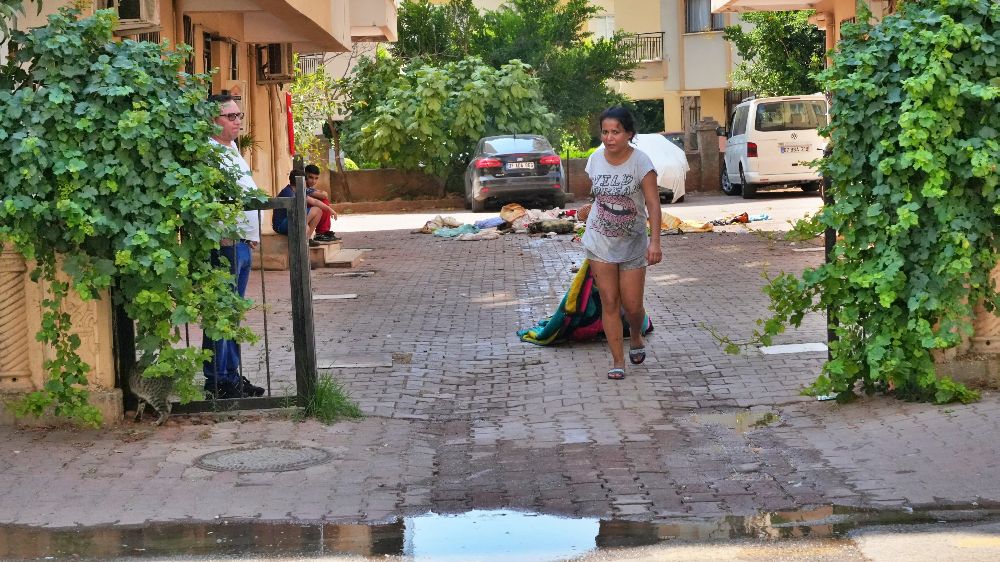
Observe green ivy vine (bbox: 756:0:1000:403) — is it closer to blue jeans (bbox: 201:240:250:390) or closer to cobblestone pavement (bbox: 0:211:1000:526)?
cobblestone pavement (bbox: 0:211:1000:526)

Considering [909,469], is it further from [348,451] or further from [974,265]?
[348,451]

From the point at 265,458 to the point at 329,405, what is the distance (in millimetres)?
960

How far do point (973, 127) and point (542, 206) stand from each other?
22.2 meters

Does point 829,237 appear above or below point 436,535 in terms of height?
above

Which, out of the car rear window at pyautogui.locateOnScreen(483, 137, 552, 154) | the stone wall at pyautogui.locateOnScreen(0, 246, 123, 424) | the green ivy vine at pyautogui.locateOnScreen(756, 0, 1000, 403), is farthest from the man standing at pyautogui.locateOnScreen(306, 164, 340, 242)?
the car rear window at pyautogui.locateOnScreen(483, 137, 552, 154)

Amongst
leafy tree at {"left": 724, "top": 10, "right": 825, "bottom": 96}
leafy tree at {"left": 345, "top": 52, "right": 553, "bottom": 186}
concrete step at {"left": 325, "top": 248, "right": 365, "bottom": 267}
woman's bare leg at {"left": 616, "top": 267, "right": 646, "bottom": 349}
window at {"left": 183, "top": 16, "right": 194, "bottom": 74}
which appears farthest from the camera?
leafy tree at {"left": 724, "top": 10, "right": 825, "bottom": 96}

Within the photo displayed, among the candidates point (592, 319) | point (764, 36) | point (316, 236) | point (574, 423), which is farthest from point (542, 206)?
point (574, 423)

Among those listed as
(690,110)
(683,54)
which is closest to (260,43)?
(683,54)

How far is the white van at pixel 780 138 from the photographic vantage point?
27859 millimetres

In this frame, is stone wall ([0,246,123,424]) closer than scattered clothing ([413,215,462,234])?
Yes

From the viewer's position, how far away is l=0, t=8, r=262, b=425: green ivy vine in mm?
6785

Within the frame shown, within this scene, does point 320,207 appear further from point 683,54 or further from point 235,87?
Answer: point 683,54

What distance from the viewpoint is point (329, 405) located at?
775cm

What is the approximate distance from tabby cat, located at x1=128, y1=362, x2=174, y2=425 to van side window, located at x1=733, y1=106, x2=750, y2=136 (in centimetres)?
2233
